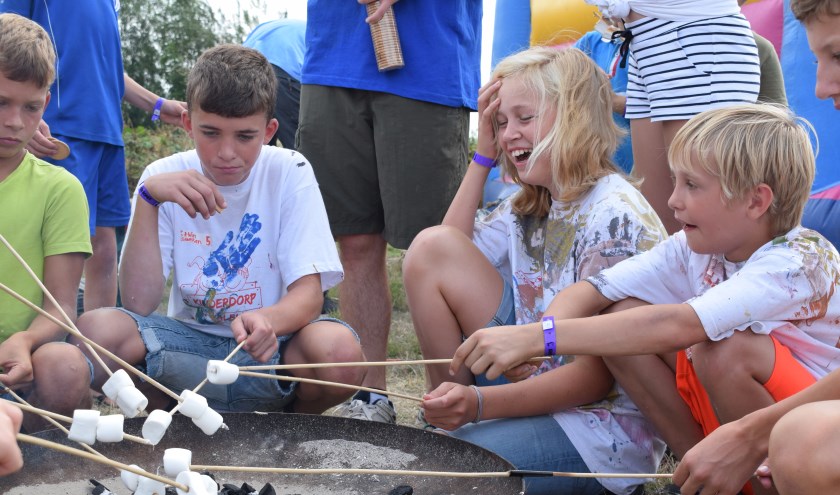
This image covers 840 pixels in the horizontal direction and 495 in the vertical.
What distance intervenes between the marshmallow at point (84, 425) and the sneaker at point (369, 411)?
1381 mm

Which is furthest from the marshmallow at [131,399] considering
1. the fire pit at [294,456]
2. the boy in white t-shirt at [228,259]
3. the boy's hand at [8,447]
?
the boy in white t-shirt at [228,259]

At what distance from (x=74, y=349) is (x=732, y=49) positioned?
2453 millimetres

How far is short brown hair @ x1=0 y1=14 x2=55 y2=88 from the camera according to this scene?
2854 millimetres

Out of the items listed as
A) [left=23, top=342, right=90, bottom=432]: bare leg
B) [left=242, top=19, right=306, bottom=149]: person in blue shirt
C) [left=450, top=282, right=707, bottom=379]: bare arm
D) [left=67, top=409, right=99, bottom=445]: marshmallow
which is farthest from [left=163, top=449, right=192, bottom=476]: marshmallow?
[left=242, top=19, right=306, bottom=149]: person in blue shirt

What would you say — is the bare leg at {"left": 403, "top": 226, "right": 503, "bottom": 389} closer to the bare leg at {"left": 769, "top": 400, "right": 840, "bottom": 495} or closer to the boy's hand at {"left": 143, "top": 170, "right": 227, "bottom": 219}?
the boy's hand at {"left": 143, "top": 170, "right": 227, "bottom": 219}

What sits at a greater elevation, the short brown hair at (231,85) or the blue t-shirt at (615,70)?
the short brown hair at (231,85)

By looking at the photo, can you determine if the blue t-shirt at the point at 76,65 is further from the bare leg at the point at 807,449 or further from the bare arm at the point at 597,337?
the bare leg at the point at 807,449

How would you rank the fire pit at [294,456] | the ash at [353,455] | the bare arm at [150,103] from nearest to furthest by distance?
the fire pit at [294,456]
the ash at [353,455]
the bare arm at [150,103]

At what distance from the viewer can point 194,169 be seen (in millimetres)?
3057

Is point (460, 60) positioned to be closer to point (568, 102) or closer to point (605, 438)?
point (568, 102)

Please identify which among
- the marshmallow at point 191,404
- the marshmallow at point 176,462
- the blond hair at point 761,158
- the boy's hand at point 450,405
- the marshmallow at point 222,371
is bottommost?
the boy's hand at point 450,405

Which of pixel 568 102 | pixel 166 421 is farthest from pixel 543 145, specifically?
pixel 166 421

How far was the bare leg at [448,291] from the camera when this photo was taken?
2965 millimetres

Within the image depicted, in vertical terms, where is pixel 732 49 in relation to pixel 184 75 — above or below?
above
